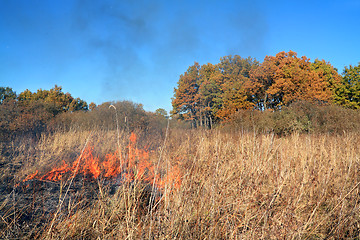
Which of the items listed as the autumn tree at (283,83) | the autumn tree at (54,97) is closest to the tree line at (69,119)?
the autumn tree at (283,83)

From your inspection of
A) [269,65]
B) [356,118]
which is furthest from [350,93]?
[356,118]

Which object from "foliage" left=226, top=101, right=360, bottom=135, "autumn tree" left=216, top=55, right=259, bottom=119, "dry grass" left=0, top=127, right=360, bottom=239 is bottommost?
"dry grass" left=0, top=127, right=360, bottom=239

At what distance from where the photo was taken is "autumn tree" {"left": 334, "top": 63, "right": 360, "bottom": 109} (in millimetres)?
23734

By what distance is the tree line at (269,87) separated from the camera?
21.6 m

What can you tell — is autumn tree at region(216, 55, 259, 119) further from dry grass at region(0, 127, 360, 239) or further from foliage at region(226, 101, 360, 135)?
dry grass at region(0, 127, 360, 239)

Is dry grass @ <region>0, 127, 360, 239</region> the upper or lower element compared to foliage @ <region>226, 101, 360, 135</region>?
lower

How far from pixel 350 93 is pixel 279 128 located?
57.8 ft

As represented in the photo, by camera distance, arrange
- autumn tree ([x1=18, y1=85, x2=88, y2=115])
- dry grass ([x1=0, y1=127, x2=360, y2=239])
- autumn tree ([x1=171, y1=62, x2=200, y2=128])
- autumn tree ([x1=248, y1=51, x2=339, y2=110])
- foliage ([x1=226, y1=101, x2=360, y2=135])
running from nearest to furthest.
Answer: dry grass ([x1=0, y1=127, x2=360, y2=239]) < foliage ([x1=226, y1=101, x2=360, y2=135]) < autumn tree ([x1=248, y1=51, x2=339, y2=110]) < autumn tree ([x1=171, y1=62, x2=200, y2=128]) < autumn tree ([x1=18, y1=85, x2=88, y2=115])

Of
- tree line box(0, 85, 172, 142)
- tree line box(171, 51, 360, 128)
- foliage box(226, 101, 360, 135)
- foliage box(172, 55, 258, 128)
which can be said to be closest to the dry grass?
tree line box(0, 85, 172, 142)

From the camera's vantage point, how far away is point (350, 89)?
79.2ft

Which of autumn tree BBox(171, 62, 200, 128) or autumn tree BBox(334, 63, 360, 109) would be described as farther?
autumn tree BBox(171, 62, 200, 128)

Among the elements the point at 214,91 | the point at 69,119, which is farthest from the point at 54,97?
the point at 214,91

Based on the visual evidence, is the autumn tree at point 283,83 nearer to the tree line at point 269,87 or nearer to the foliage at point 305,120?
the tree line at point 269,87

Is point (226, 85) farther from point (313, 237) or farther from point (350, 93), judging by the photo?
point (313, 237)
